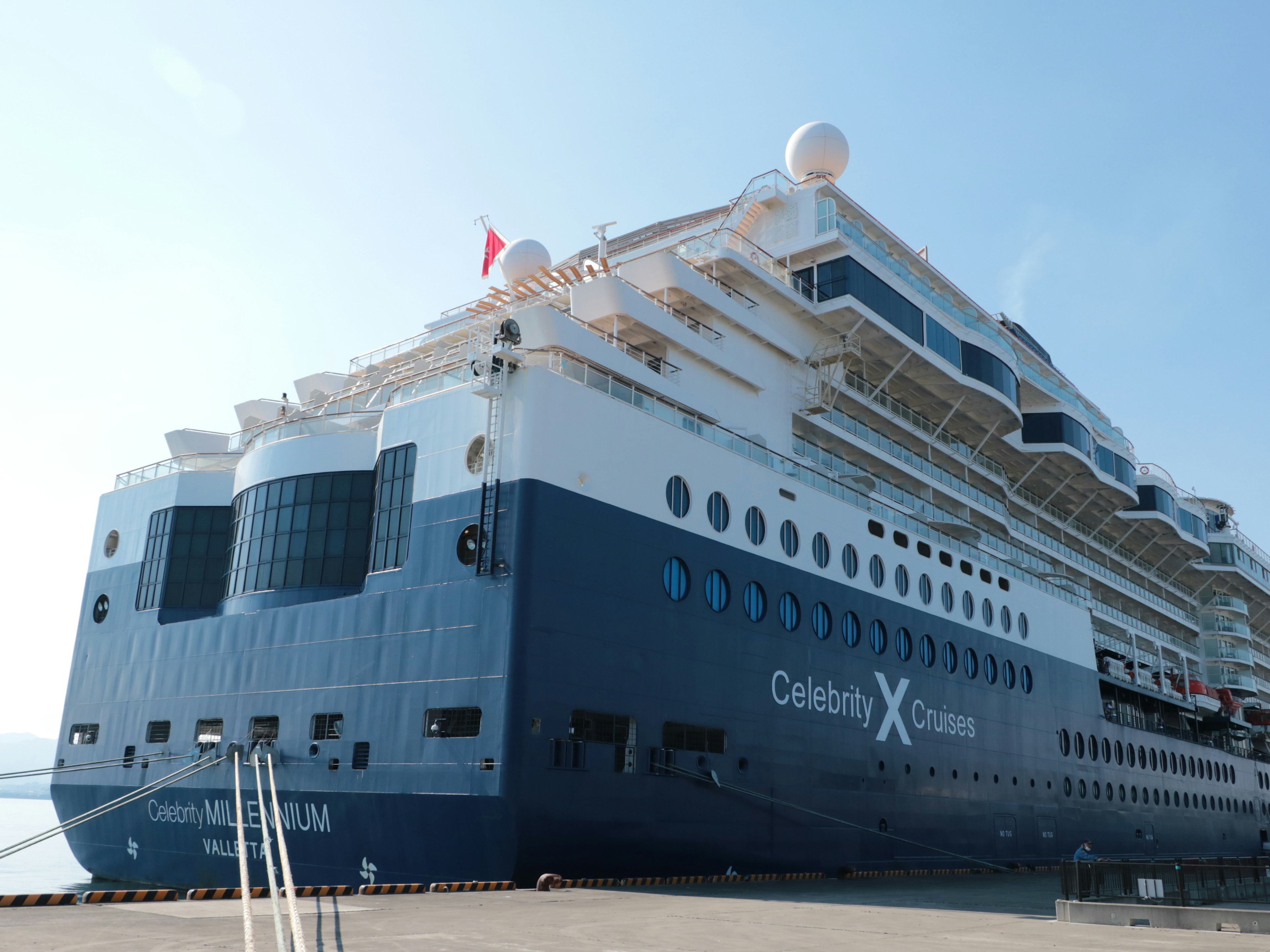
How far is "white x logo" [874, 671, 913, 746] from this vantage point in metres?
24.4

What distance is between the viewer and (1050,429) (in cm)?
3788

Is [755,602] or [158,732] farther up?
[755,602]

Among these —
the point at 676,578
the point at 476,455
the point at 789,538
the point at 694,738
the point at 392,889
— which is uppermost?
the point at 476,455

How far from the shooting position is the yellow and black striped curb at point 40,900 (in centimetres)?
1173

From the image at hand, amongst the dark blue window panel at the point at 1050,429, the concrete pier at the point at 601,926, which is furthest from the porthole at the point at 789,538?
the dark blue window panel at the point at 1050,429

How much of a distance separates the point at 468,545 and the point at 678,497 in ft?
14.5

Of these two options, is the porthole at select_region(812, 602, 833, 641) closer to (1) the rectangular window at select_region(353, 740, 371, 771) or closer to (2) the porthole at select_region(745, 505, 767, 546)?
(2) the porthole at select_region(745, 505, 767, 546)

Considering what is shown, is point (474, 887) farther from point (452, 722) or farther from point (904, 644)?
point (904, 644)

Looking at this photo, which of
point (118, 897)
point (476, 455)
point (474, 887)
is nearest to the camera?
point (118, 897)

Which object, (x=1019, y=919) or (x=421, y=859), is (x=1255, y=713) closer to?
(x=1019, y=919)

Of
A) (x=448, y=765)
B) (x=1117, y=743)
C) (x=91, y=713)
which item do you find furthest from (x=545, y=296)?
→ (x=1117, y=743)

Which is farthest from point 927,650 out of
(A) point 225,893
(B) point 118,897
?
(B) point 118,897

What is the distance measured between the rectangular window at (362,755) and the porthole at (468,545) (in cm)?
373

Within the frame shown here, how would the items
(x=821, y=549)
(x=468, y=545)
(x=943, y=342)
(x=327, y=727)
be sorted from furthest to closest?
(x=943, y=342)
(x=821, y=549)
(x=327, y=727)
(x=468, y=545)
